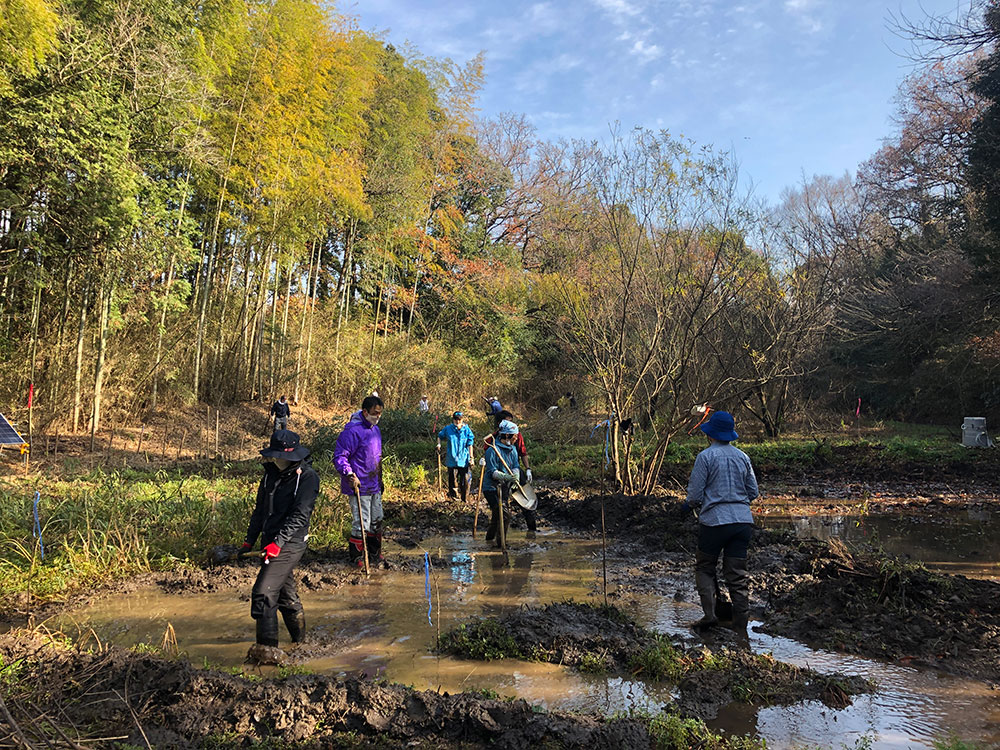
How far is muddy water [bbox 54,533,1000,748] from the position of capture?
3.36 m

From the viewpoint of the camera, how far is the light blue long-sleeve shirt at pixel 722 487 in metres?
4.73

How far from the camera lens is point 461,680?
394 centimetres

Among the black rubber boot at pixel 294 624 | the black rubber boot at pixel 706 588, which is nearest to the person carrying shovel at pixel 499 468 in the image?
the black rubber boot at pixel 706 588

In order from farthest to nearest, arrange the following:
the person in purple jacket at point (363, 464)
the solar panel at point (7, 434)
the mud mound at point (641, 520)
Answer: the mud mound at point (641, 520) → the person in purple jacket at point (363, 464) → the solar panel at point (7, 434)

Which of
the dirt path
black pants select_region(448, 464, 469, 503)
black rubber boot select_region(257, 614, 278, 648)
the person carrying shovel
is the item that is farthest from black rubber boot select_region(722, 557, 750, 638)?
black pants select_region(448, 464, 469, 503)

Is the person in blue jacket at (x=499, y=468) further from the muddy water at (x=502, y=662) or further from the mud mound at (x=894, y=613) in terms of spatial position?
the mud mound at (x=894, y=613)

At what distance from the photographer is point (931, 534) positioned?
7734 millimetres

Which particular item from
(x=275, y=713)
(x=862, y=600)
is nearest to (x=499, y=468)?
(x=862, y=600)

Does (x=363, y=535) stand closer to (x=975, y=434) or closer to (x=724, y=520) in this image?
(x=724, y=520)

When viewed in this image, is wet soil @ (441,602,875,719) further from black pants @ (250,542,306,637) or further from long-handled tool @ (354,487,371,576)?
long-handled tool @ (354,487,371,576)

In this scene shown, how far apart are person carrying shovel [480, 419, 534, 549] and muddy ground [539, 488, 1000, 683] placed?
160 cm

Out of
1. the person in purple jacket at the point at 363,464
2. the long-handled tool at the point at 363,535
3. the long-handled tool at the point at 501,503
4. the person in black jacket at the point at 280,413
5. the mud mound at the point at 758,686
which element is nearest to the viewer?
the mud mound at the point at 758,686

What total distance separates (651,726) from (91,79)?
1075 cm

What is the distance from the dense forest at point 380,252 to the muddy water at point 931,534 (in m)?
2.43
